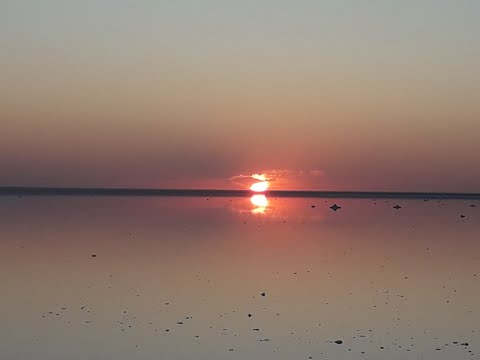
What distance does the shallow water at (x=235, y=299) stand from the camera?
1146 cm

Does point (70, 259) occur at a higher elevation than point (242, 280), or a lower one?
higher

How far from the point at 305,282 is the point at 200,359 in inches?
291

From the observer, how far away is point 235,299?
50.2 feet

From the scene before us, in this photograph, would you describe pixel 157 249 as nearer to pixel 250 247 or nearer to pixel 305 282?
pixel 250 247

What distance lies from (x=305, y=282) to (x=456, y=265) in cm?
616

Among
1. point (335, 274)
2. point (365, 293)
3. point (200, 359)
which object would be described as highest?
point (335, 274)

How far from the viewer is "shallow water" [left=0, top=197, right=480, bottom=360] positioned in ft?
37.6

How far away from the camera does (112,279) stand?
58.0 feet

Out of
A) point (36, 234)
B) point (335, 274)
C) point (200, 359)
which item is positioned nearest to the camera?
point (200, 359)

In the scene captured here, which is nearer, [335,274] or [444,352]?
[444,352]

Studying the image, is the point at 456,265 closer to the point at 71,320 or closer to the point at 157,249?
the point at 157,249

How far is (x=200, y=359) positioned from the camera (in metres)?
10.6

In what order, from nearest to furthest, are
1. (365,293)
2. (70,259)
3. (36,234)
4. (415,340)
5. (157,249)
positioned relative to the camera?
(415,340)
(365,293)
(70,259)
(157,249)
(36,234)

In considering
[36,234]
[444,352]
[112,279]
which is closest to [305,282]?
[112,279]
